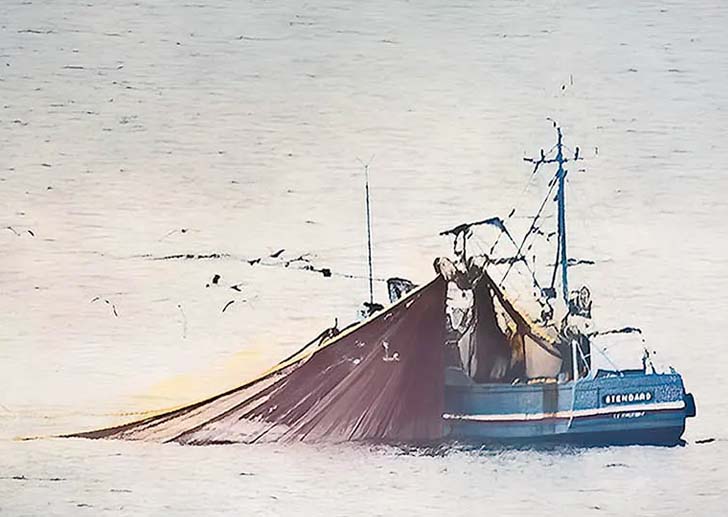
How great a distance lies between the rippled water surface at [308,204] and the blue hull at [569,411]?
3 centimetres

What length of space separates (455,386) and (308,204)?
0.40 m

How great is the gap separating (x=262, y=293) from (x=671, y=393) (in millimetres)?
722

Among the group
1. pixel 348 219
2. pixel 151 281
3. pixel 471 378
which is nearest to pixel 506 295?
pixel 471 378

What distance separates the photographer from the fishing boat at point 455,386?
6.14 ft

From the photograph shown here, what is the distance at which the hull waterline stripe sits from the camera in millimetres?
1870

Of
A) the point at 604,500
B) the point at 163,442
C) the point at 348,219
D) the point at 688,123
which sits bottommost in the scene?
the point at 604,500

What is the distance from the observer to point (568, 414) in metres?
1.88

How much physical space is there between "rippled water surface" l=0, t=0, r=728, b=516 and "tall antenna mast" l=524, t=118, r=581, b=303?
0.06 ft

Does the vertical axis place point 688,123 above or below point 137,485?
above

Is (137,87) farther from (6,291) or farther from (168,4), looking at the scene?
(6,291)

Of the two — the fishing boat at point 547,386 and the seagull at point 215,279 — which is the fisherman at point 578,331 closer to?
the fishing boat at point 547,386

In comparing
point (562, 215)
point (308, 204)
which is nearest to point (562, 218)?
point (562, 215)

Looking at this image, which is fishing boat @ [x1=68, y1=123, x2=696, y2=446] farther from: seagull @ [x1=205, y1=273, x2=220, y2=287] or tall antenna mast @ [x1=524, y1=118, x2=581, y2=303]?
seagull @ [x1=205, y1=273, x2=220, y2=287]

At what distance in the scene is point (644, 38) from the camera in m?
1.96
